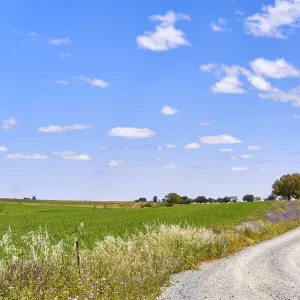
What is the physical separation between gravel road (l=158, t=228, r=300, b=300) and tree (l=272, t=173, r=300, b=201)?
115 metres

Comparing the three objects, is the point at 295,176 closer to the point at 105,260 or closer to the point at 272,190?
the point at 272,190

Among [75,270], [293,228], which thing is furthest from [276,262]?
[293,228]

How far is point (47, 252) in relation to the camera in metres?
13.7

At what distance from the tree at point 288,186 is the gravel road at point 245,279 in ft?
377

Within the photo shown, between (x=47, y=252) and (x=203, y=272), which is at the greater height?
(x=47, y=252)

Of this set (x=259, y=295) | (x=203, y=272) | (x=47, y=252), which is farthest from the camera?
(x=203, y=272)

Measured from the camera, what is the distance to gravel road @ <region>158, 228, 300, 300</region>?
42.3 feet

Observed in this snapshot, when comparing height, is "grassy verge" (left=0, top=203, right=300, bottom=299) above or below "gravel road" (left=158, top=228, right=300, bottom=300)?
above

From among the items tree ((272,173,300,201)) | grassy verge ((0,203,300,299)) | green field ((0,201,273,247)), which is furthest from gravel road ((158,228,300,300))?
tree ((272,173,300,201))

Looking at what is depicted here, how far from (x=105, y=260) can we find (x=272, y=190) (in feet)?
418

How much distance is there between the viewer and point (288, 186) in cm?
13138

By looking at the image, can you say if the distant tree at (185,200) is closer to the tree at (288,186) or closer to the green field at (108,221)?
the tree at (288,186)

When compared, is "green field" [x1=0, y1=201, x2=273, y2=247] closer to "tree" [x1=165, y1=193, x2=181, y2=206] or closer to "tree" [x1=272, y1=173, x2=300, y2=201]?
"tree" [x1=165, y1=193, x2=181, y2=206]

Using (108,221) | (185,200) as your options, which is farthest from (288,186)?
(108,221)
